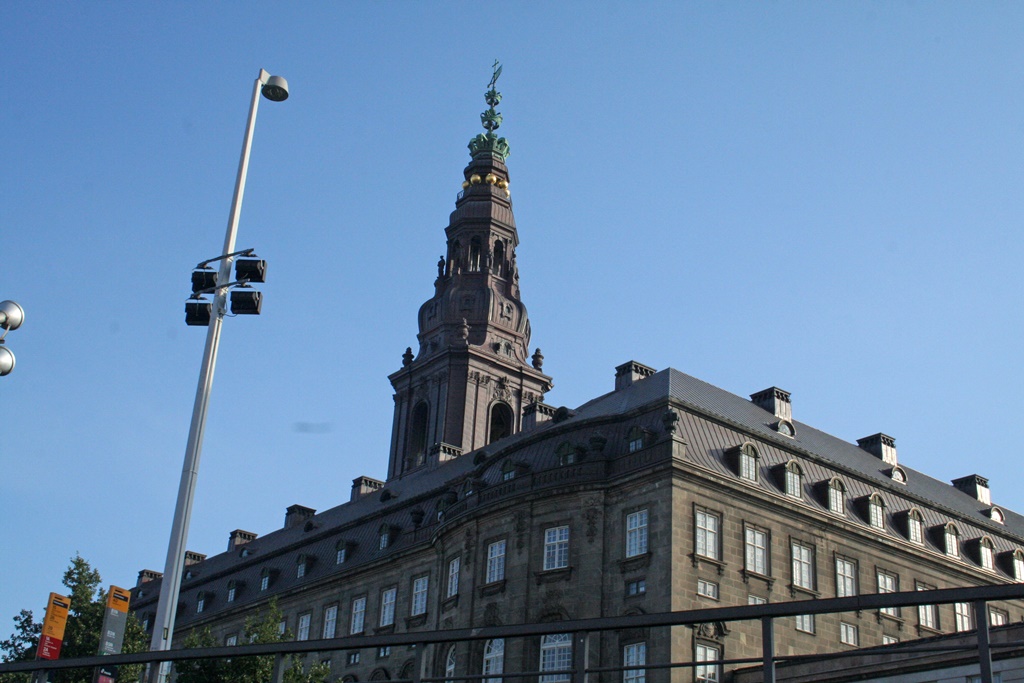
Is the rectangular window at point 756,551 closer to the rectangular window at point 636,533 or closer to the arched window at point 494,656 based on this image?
the rectangular window at point 636,533

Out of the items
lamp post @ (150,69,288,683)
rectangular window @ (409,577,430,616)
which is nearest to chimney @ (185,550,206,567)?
rectangular window @ (409,577,430,616)

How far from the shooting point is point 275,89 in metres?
27.2

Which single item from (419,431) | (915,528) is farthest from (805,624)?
(419,431)

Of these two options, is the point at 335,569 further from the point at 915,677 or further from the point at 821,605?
the point at 821,605

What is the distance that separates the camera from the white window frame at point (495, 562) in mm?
54562

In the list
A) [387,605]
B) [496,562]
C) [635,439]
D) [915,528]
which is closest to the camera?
[635,439]

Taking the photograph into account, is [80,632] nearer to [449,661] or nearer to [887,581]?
[449,661]

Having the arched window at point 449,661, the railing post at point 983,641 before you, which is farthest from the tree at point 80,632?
the railing post at point 983,641

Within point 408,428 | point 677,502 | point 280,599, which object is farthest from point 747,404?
point 408,428

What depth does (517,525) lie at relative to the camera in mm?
54438

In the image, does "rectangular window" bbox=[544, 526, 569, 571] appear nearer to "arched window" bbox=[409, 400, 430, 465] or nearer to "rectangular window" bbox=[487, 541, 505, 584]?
"rectangular window" bbox=[487, 541, 505, 584]

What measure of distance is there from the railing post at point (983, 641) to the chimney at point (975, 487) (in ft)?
211

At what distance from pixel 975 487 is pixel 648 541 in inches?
1255

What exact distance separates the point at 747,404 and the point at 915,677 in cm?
2313
